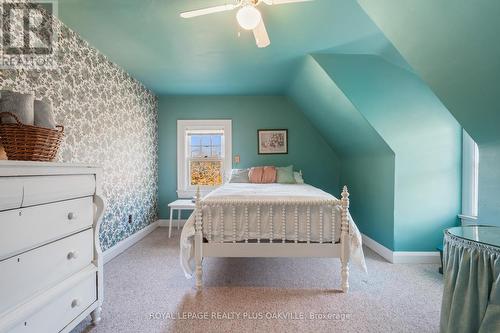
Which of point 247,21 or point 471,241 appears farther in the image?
point 247,21

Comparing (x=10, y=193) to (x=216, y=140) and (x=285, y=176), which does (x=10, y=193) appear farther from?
(x=216, y=140)

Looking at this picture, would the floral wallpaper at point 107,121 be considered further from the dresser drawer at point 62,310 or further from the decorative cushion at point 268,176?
the decorative cushion at point 268,176

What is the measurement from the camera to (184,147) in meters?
4.11

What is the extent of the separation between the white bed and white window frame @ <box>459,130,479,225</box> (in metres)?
1.44

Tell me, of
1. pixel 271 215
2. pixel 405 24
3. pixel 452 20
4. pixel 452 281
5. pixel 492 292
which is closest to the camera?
pixel 492 292

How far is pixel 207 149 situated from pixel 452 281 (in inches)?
142

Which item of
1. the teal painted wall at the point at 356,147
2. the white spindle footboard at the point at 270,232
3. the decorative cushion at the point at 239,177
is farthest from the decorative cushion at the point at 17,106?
the decorative cushion at the point at 239,177

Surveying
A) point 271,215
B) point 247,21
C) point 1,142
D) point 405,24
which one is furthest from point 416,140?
point 1,142

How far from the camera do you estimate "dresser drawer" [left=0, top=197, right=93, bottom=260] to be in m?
0.98

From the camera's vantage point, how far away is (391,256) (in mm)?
2559

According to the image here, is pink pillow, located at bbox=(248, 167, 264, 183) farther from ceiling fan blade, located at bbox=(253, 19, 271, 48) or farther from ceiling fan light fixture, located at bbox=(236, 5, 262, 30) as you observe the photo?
ceiling fan light fixture, located at bbox=(236, 5, 262, 30)

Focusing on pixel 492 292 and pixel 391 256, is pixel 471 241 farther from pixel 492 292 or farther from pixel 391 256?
pixel 391 256

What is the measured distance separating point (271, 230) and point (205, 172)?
2396 mm

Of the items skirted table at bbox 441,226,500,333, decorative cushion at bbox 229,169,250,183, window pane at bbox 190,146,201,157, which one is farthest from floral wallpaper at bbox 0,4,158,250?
skirted table at bbox 441,226,500,333
